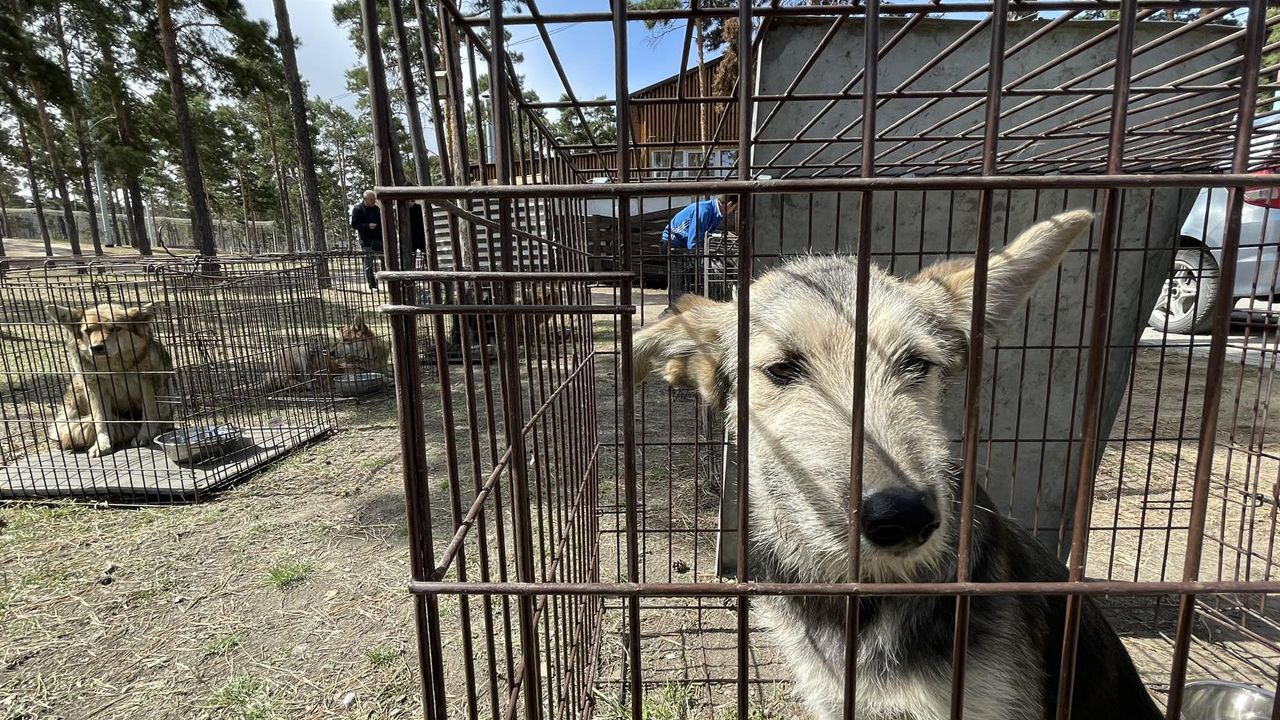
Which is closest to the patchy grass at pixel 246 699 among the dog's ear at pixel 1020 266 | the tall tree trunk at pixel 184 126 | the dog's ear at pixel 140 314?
the dog's ear at pixel 1020 266

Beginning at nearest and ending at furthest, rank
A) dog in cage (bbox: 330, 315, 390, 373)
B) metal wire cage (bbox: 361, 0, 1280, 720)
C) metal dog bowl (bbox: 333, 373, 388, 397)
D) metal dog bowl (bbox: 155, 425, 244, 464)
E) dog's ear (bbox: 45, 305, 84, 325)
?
metal wire cage (bbox: 361, 0, 1280, 720) < metal dog bowl (bbox: 155, 425, 244, 464) < dog's ear (bbox: 45, 305, 84, 325) < metal dog bowl (bbox: 333, 373, 388, 397) < dog in cage (bbox: 330, 315, 390, 373)

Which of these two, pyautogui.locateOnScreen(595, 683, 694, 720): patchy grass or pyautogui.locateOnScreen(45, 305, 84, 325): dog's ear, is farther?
pyautogui.locateOnScreen(45, 305, 84, 325): dog's ear

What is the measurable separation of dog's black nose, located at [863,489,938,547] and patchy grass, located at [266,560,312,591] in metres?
4.31

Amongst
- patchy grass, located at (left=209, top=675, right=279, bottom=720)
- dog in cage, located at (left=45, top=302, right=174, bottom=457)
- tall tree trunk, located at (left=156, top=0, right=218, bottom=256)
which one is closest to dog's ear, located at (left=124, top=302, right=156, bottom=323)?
dog in cage, located at (left=45, top=302, right=174, bottom=457)

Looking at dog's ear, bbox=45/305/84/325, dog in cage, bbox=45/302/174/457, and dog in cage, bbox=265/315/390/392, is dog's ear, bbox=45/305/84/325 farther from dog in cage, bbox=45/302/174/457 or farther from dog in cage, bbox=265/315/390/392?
dog in cage, bbox=265/315/390/392

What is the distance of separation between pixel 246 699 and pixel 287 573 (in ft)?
4.00

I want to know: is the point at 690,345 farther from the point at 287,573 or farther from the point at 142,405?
the point at 142,405

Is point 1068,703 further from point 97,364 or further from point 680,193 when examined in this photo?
point 97,364

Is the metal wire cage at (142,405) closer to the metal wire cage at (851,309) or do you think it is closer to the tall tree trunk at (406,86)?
the metal wire cage at (851,309)

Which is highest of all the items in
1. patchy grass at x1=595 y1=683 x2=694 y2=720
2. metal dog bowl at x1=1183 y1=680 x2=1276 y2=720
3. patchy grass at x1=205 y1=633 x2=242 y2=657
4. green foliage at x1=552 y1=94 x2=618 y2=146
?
green foliage at x1=552 y1=94 x2=618 y2=146

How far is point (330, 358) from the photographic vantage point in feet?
29.6

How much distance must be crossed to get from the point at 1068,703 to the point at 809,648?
0.98 m

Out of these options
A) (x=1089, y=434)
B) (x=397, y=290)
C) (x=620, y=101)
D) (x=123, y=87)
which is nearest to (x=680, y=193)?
(x=620, y=101)

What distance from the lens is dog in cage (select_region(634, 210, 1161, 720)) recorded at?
1665 mm
